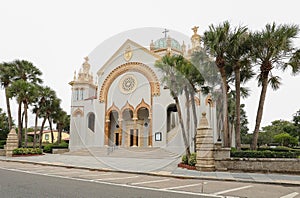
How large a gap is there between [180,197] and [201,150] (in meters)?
6.89

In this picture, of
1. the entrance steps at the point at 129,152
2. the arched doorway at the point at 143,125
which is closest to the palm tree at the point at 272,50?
the entrance steps at the point at 129,152

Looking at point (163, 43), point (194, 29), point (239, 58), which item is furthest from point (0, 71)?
point (239, 58)

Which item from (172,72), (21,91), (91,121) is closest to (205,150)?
(172,72)

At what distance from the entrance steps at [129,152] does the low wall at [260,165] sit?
9.51 meters

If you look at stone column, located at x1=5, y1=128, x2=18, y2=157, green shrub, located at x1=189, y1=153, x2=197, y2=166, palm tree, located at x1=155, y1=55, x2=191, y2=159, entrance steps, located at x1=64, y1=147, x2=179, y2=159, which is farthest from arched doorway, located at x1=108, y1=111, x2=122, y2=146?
green shrub, located at x1=189, y1=153, x2=197, y2=166

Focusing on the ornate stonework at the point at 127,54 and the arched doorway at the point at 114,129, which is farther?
the arched doorway at the point at 114,129

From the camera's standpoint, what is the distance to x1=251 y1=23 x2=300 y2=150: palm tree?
44.3ft

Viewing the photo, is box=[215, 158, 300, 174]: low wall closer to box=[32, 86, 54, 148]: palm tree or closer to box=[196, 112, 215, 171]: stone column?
box=[196, 112, 215, 171]: stone column

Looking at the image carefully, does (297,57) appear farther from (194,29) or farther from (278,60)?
(194,29)

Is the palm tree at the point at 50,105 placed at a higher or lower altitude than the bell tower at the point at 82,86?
lower

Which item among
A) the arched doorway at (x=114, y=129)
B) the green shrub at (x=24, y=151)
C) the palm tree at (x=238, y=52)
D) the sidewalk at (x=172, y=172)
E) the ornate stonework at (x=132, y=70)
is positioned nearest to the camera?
the sidewalk at (x=172, y=172)

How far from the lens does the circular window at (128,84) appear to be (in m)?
30.7

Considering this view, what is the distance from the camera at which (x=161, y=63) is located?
16.3 meters

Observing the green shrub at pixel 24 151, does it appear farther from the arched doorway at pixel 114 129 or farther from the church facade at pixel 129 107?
the arched doorway at pixel 114 129
